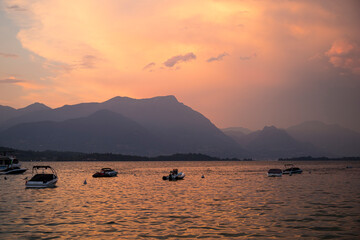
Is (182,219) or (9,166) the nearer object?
(182,219)

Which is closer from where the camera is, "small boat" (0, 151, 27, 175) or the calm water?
the calm water

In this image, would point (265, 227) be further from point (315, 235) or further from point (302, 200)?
point (302, 200)

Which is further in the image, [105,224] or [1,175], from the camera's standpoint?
[1,175]

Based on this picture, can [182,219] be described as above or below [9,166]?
below

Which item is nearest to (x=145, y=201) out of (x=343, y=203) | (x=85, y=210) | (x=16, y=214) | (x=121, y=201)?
(x=121, y=201)

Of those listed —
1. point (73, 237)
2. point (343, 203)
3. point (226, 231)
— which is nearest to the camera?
point (73, 237)

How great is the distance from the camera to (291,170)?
140250 mm

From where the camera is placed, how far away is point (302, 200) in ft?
174

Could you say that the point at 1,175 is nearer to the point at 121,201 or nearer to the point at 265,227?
the point at 121,201

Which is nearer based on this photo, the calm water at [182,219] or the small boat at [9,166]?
the calm water at [182,219]

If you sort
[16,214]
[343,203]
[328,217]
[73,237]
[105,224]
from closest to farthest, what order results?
[73,237] < [105,224] < [328,217] < [16,214] < [343,203]

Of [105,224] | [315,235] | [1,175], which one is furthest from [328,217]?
[1,175]

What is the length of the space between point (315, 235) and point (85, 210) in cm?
2717

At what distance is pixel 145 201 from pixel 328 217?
26143 mm
